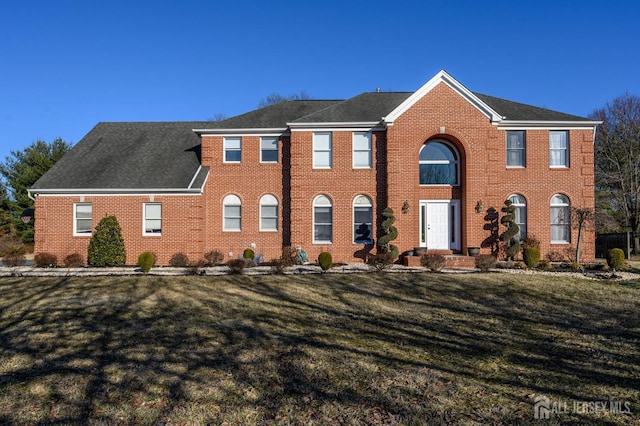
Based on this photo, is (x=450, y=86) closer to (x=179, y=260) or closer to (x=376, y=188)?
(x=376, y=188)

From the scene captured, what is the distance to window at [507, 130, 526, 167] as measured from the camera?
19547mm

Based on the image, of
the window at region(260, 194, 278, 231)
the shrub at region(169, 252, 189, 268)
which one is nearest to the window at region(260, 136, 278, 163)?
the window at region(260, 194, 278, 231)

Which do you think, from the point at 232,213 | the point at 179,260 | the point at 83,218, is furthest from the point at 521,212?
the point at 83,218

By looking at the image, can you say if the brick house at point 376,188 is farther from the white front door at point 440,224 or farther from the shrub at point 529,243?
the shrub at point 529,243

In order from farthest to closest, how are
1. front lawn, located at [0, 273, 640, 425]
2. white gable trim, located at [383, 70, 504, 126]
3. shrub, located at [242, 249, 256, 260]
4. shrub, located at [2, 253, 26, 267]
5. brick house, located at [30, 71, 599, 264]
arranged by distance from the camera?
shrub, located at [242, 249, 256, 260] → brick house, located at [30, 71, 599, 264] → white gable trim, located at [383, 70, 504, 126] → shrub, located at [2, 253, 26, 267] → front lawn, located at [0, 273, 640, 425]

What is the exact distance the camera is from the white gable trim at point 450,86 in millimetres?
18438

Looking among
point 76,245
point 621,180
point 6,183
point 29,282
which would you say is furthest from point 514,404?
point 6,183

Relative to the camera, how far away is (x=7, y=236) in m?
32.6

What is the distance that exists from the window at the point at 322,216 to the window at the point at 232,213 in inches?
153

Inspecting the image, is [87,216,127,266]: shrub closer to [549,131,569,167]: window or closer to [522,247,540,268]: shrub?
[522,247,540,268]: shrub

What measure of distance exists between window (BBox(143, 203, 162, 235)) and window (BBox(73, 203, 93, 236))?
8.92 feet

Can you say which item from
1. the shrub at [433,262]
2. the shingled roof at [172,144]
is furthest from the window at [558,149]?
the shrub at [433,262]

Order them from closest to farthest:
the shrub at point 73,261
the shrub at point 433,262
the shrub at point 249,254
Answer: the shrub at point 433,262, the shrub at point 73,261, the shrub at point 249,254

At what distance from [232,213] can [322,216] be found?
15.2 feet
